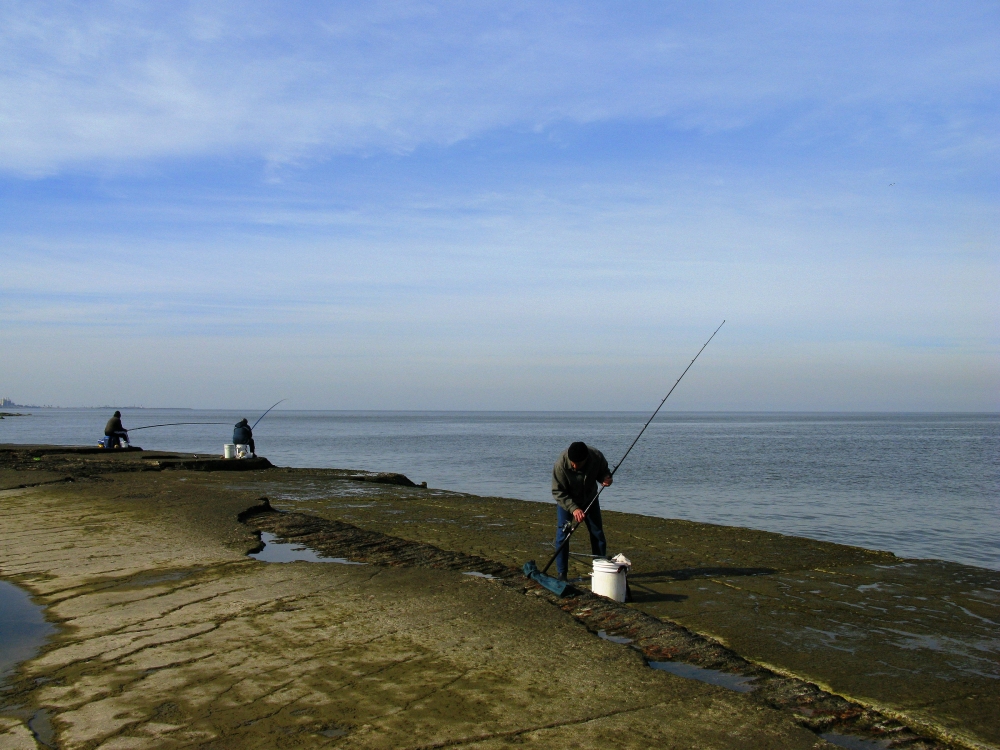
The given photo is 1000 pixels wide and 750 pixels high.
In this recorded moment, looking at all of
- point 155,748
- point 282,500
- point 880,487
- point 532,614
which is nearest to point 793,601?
point 532,614

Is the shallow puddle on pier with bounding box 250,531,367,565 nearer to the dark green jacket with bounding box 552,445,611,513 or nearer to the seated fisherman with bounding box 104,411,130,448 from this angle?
the dark green jacket with bounding box 552,445,611,513

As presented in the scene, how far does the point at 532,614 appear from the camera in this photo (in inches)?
231

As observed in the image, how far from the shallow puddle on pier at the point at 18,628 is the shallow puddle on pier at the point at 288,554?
2226 millimetres

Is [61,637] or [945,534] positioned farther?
[945,534]

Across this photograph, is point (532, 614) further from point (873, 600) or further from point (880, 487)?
point (880, 487)

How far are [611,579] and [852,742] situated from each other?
2686 mm

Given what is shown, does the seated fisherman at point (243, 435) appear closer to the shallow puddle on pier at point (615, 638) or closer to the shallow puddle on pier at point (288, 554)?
the shallow puddle on pier at point (288, 554)

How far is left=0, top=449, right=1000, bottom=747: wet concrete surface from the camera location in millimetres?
4371

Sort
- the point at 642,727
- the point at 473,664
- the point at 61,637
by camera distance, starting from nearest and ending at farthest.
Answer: the point at 642,727, the point at 473,664, the point at 61,637

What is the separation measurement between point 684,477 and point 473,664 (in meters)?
22.0

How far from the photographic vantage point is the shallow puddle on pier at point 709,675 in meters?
4.54

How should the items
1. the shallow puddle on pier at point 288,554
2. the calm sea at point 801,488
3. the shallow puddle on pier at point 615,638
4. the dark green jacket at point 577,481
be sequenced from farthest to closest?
the calm sea at point 801,488
the shallow puddle on pier at point 288,554
the dark green jacket at point 577,481
the shallow puddle on pier at point 615,638

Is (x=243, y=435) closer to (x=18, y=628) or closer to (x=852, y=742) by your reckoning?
(x=18, y=628)

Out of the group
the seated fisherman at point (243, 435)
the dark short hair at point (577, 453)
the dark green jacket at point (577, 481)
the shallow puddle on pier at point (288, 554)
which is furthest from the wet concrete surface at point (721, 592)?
the seated fisherman at point (243, 435)
